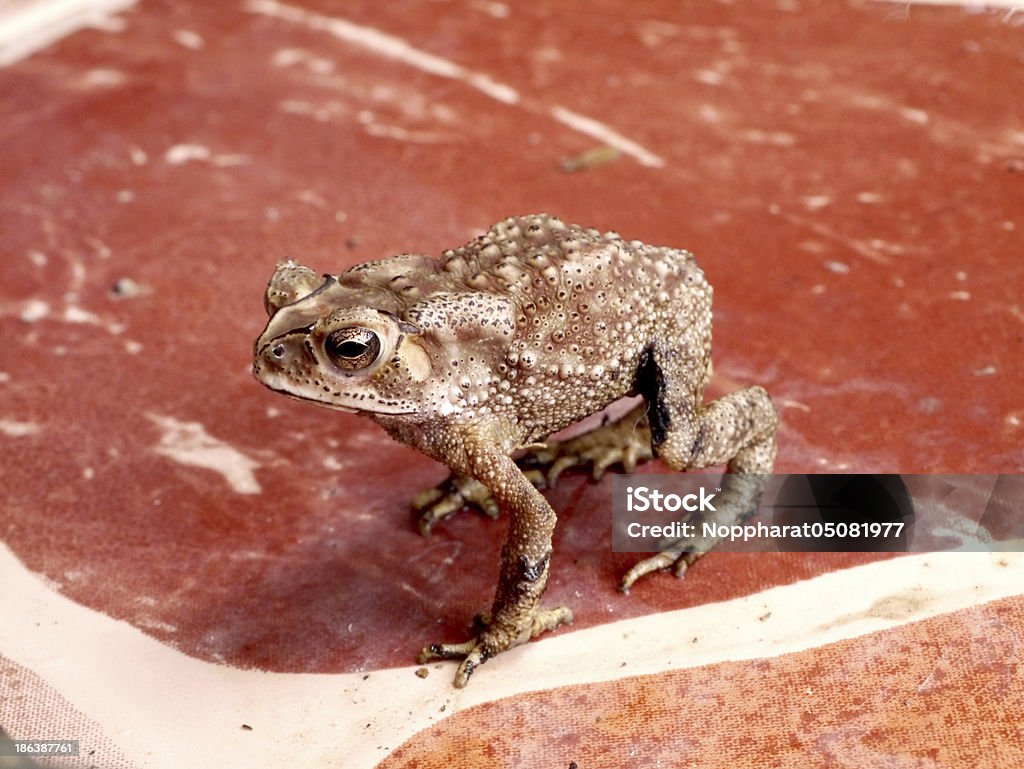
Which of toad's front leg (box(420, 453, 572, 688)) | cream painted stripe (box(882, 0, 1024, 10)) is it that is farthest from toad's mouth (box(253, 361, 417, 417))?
cream painted stripe (box(882, 0, 1024, 10))

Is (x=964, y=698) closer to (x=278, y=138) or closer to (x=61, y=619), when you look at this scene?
(x=61, y=619)

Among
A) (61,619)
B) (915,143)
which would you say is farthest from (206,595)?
(915,143)

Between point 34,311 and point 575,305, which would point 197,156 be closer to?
point 34,311

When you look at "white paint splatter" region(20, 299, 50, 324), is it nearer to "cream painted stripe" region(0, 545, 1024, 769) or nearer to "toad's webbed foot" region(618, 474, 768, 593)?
"cream painted stripe" region(0, 545, 1024, 769)

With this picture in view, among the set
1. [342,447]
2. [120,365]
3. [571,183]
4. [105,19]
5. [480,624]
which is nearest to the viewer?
[480,624]

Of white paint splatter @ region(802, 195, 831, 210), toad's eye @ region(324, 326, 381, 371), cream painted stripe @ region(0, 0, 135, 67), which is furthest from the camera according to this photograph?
cream painted stripe @ region(0, 0, 135, 67)

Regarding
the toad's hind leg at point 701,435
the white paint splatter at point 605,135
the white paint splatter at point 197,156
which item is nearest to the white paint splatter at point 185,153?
the white paint splatter at point 197,156

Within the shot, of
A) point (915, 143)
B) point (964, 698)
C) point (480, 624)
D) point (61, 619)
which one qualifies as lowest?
point (61, 619)

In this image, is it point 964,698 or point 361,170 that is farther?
point 361,170
